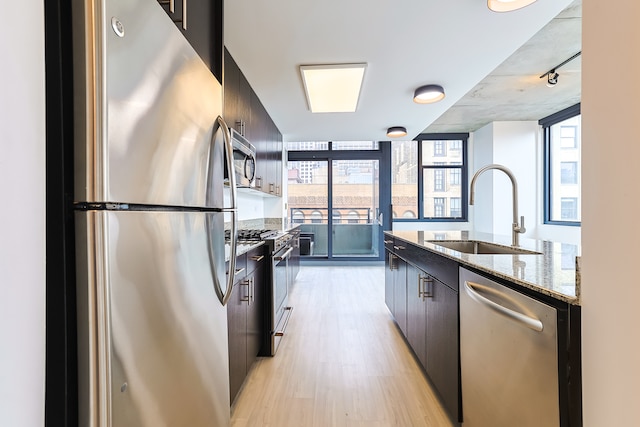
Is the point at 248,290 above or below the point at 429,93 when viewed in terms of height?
below

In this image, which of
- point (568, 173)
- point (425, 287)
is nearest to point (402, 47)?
point (425, 287)

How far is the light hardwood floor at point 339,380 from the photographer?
1575 millimetres

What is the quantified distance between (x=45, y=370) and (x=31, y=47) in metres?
0.59

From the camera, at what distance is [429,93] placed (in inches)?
116

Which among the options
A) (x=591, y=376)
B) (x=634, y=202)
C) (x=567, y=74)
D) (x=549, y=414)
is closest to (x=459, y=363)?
(x=549, y=414)

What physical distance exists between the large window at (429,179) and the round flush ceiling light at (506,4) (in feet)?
14.2

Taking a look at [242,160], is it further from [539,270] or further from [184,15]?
[539,270]

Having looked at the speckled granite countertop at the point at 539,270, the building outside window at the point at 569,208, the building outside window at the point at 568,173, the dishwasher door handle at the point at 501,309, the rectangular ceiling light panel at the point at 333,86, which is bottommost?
the dishwasher door handle at the point at 501,309

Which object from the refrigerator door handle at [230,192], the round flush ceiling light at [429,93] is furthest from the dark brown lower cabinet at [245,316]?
the round flush ceiling light at [429,93]

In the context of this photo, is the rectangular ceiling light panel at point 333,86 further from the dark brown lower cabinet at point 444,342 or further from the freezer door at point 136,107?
the dark brown lower cabinet at point 444,342

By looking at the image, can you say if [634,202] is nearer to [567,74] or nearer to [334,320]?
[334,320]

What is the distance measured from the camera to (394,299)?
2738mm

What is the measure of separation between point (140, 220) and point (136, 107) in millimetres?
262

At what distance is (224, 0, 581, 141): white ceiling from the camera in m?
1.81
